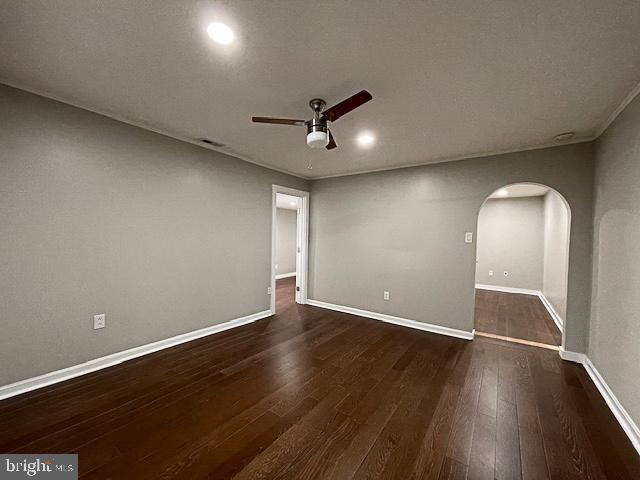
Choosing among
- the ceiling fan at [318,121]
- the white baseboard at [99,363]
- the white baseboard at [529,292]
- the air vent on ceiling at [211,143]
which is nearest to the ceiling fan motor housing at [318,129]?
the ceiling fan at [318,121]

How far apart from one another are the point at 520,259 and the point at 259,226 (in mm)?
6448

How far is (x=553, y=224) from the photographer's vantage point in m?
4.89

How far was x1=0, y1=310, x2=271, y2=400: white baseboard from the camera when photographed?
6.59 feet

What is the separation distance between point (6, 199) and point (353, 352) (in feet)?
11.0

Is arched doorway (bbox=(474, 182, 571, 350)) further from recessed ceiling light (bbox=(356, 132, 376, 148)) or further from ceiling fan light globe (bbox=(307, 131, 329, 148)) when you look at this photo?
ceiling fan light globe (bbox=(307, 131, 329, 148))

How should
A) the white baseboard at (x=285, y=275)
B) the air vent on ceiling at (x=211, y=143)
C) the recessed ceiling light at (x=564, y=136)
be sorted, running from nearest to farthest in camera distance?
the recessed ceiling light at (x=564, y=136), the air vent on ceiling at (x=211, y=143), the white baseboard at (x=285, y=275)

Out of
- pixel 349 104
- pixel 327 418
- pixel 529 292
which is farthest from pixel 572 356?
pixel 529 292

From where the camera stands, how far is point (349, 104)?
1.74m

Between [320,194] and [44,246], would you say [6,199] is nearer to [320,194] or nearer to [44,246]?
[44,246]

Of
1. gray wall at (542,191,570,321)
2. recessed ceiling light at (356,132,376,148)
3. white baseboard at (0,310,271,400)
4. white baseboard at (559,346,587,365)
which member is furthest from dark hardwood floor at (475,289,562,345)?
white baseboard at (0,310,271,400)

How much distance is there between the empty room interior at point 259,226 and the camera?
141 centimetres

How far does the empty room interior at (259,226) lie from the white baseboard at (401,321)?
0.04 metres

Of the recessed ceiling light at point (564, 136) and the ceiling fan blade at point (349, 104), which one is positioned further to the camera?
the recessed ceiling light at point (564, 136)

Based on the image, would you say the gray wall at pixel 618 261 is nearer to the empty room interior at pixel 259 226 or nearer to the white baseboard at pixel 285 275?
the empty room interior at pixel 259 226
